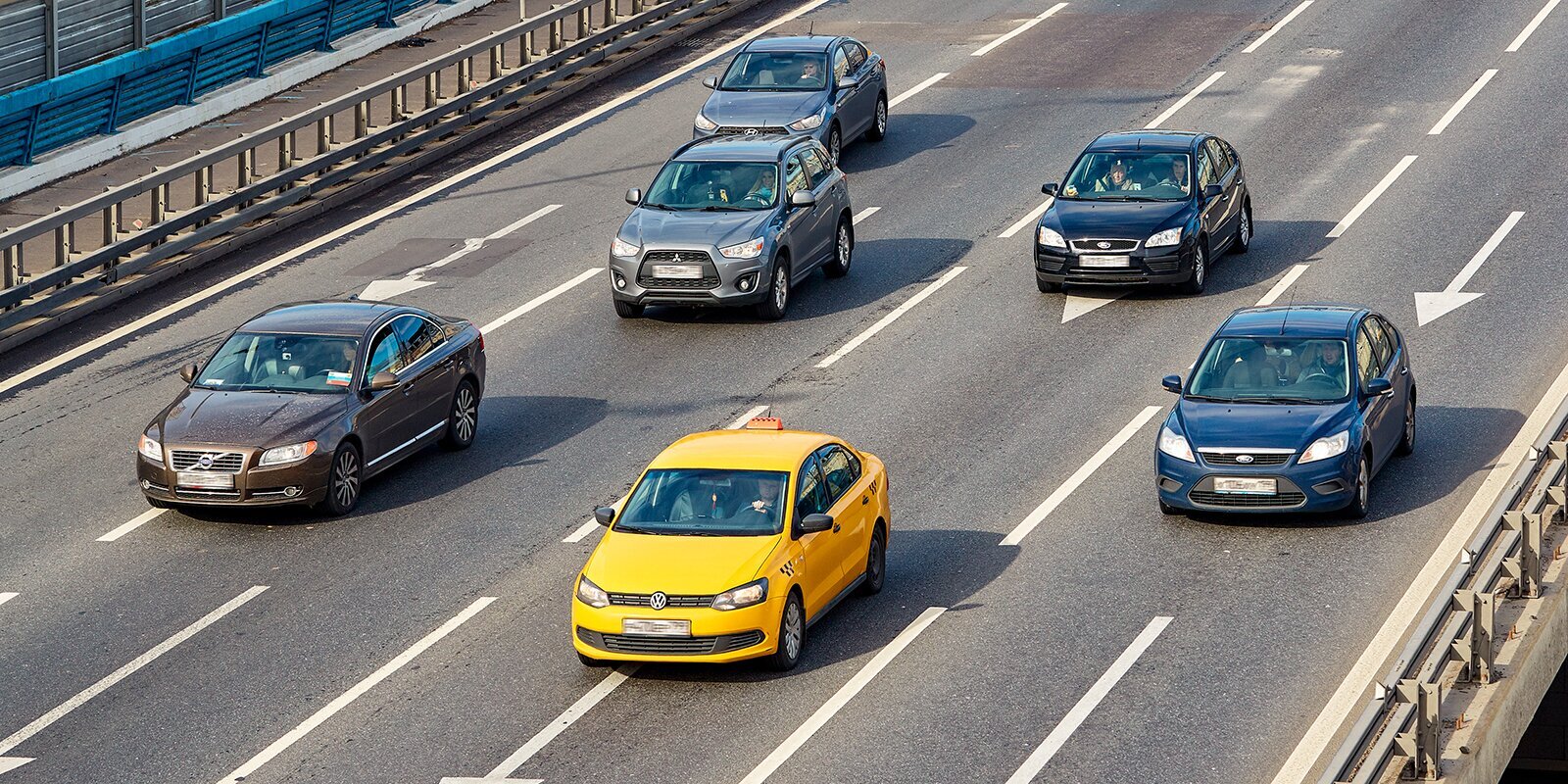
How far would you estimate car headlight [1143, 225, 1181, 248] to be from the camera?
84.8ft

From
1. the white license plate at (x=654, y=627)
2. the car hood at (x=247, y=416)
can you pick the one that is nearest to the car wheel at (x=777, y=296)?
the car hood at (x=247, y=416)

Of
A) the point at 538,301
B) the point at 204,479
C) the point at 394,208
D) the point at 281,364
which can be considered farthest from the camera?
the point at 394,208

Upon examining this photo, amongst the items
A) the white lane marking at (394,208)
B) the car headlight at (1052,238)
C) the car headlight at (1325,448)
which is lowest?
the white lane marking at (394,208)

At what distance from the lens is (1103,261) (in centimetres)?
2591

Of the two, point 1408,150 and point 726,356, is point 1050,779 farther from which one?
point 1408,150

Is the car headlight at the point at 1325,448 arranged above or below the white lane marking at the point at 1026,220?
above

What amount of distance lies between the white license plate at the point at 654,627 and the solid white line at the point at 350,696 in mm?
1924

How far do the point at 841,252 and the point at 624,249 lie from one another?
3.12 m

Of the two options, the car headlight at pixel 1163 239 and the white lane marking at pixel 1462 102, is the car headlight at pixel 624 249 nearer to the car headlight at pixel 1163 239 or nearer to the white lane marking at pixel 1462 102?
the car headlight at pixel 1163 239

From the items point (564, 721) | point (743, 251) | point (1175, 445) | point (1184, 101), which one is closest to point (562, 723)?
point (564, 721)

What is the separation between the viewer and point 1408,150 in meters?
31.6

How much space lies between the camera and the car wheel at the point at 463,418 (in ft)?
72.0

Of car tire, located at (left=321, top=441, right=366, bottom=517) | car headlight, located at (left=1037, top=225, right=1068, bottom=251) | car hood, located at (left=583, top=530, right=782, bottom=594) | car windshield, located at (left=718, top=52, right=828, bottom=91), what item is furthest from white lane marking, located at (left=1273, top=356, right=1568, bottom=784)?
car windshield, located at (left=718, top=52, right=828, bottom=91)

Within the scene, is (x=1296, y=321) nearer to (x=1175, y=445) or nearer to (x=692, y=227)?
(x=1175, y=445)
